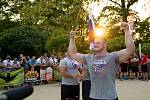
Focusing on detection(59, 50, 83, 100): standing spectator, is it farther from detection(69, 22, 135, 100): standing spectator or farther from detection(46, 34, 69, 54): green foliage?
detection(46, 34, 69, 54): green foliage

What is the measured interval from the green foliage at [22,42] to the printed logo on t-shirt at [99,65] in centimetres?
2777

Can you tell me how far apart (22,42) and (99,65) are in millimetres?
28054

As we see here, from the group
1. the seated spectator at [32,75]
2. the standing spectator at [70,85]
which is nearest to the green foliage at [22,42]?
the seated spectator at [32,75]

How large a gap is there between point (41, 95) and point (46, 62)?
6.88 meters

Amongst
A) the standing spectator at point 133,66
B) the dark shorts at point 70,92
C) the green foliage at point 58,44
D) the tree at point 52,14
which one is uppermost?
the tree at point 52,14

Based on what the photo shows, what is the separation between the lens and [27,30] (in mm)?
34000

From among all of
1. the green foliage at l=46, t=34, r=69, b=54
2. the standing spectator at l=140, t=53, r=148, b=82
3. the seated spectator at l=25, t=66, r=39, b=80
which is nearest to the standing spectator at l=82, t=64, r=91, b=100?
the seated spectator at l=25, t=66, r=39, b=80

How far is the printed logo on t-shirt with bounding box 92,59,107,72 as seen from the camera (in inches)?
222

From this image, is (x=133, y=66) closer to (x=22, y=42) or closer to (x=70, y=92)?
(x=22, y=42)

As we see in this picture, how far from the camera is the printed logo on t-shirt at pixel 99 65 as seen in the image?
5629 mm

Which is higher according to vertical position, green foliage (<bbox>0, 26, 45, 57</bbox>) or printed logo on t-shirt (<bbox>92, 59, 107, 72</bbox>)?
green foliage (<bbox>0, 26, 45, 57</bbox>)

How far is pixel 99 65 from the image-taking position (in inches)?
223

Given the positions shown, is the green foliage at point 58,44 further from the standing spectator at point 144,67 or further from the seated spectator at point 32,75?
the seated spectator at point 32,75

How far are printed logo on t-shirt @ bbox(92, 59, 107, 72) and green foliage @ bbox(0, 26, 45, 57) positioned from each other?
91.1ft
